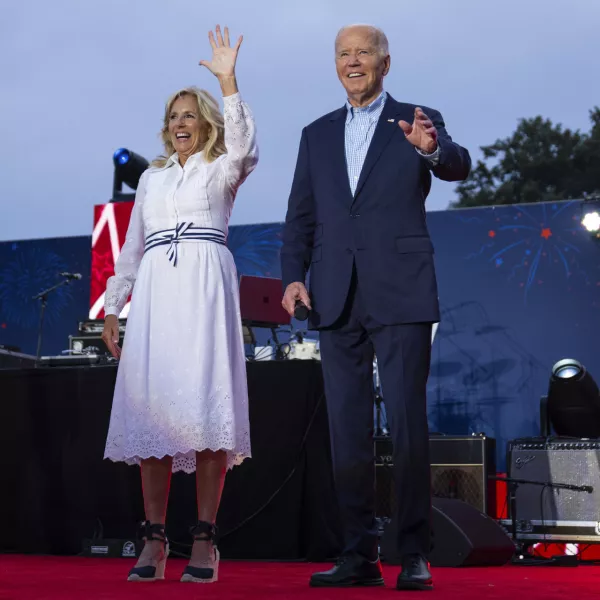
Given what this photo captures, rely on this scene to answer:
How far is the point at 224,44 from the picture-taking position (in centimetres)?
272

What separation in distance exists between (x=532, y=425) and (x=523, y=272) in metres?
1.33

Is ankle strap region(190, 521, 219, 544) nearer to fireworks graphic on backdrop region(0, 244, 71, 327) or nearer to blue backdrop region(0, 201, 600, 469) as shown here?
blue backdrop region(0, 201, 600, 469)

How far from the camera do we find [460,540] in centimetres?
336

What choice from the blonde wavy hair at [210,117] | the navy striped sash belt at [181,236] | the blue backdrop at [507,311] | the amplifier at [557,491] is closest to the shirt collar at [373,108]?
the blonde wavy hair at [210,117]

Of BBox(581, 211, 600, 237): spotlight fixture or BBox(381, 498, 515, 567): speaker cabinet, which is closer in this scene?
BBox(381, 498, 515, 567): speaker cabinet

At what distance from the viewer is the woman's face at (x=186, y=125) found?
282 cm

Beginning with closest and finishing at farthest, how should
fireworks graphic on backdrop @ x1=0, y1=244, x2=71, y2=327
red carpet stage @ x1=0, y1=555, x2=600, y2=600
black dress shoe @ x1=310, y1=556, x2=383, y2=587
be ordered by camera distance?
red carpet stage @ x1=0, y1=555, x2=600, y2=600
black dress shoe @ x1=310, y1=556, x2=383, y2=587
fireworks graphic on backdrop @ x1=0, y1=244, x2=71, y2=327

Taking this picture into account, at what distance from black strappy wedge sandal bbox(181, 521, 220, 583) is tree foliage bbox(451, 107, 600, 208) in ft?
50.6

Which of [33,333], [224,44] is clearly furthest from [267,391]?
[33,333]

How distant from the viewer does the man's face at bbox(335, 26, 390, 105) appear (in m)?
2.54

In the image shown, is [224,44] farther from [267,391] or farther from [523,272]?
[523,272]

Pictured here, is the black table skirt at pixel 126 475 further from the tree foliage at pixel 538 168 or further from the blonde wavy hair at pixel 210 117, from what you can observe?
the tree foliage at pixel 538 168

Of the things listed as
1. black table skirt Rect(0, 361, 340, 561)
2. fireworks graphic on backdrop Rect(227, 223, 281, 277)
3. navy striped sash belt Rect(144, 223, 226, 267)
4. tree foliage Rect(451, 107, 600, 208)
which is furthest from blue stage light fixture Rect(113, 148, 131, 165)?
tree foliage Rect(451, 107, 600, 208)

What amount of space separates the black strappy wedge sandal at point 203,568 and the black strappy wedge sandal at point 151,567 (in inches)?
3.4
